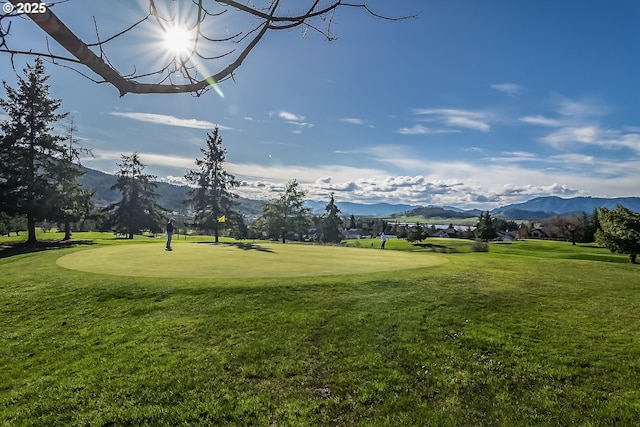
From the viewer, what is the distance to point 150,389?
5367 millimetres

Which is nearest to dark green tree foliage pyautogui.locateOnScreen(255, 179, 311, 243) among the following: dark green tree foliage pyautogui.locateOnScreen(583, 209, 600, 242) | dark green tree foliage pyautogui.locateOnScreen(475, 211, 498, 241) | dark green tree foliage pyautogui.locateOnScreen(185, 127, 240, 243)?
dark green tree foliage pyautogui.locateOnScreen(185, 127, 240, 243)

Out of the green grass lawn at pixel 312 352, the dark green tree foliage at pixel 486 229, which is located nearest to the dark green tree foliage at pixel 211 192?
the green grass lawn at pixel 312 352

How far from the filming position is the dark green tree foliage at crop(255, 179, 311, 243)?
54750 millimetres

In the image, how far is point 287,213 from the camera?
184 ft

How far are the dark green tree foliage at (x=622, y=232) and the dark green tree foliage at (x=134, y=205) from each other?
5355 centimetres

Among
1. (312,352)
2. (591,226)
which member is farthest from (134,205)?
(591,226)

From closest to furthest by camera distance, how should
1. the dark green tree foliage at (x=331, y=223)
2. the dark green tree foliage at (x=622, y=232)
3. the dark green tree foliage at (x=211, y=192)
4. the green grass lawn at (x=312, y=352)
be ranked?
the green grass lawn at (x=312, y=352) → the dark green tree foliage at (x=622, y=232) → the dark green tree foliage at (x=211, y=192) → the dark green tree foliage at (x=331, y=223)

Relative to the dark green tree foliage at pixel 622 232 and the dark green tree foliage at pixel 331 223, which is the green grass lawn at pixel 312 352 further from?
the dark green tree foliage at pixel 331 223

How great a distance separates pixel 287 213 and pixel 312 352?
163 feet

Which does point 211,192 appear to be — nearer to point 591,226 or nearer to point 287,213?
point 287,213

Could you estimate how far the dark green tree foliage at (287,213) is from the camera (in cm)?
5475

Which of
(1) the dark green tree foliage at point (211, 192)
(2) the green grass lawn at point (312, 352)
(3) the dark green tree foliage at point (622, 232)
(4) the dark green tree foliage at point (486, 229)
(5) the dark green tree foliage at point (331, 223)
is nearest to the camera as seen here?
(2) the green grass lawn at point (312, 352)

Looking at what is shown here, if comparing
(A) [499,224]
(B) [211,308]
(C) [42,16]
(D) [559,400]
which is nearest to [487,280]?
(D) [559,400]

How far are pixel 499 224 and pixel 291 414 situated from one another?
145 m
